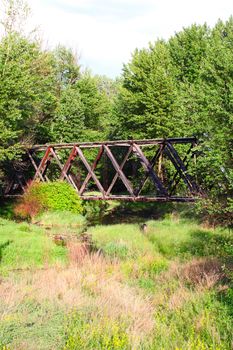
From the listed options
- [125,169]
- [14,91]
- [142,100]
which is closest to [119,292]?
[14,91]

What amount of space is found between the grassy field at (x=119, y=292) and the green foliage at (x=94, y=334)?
0.06 ft

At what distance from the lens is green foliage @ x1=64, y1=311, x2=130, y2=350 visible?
5.96 metres

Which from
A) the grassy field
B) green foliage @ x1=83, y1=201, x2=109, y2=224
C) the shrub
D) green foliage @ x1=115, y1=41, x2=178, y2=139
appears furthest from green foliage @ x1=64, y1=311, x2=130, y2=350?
green foliage @ x1=115, y1=41, x2=178, y2=139

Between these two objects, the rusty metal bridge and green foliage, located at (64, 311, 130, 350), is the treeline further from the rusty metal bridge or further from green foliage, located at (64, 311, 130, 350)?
green foliage, located at (64, 311, 130, 350)

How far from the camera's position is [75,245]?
16141 mm

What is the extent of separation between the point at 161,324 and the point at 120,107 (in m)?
30.3

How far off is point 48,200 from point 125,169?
826 inches

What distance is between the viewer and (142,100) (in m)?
33.2

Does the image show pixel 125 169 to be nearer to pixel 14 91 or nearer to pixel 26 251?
pixel 14 91

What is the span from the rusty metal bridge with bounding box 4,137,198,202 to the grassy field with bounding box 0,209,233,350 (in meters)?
3.55

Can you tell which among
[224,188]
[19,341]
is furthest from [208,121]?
[19,341]

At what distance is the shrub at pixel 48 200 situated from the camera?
80.7 ft

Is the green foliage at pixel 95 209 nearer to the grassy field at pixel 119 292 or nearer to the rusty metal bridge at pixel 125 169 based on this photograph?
the rusty metal bridge at pixel 125 169

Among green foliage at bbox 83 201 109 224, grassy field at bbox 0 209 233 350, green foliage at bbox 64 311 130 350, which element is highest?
green foliage at bbox 64 311 130 350
